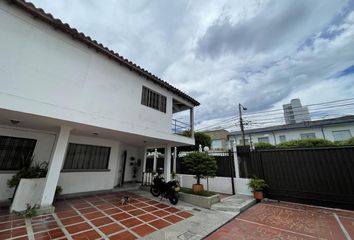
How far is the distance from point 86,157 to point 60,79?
4.61m

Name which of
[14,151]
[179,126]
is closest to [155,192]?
[179,126]

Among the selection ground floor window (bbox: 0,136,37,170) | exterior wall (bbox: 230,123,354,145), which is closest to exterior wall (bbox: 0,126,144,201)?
ground floor window (bbox: 0,136,37,170)

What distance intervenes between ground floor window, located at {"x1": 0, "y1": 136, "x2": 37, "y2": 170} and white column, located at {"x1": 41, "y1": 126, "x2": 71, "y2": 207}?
2370mm

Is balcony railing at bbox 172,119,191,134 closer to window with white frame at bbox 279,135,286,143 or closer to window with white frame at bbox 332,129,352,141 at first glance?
window with white frame at bbox 279,135,286,143

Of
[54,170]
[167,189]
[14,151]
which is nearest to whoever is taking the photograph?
[54,170]

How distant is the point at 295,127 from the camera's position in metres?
18.6

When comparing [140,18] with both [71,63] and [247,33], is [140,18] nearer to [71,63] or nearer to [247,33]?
[71,63]

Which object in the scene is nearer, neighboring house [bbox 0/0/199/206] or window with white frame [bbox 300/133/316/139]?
neighboring house [bbox 0/0/199/206]

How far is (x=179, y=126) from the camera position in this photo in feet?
28.2

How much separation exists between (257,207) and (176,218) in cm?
388

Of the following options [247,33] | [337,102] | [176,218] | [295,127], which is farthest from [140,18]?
[295,127]

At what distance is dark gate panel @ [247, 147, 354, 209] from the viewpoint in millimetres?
5559

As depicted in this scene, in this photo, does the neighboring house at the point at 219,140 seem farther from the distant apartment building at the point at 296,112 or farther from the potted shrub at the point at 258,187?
the potted shrub at the point at 258,187

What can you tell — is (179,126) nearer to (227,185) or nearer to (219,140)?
(227,185)
